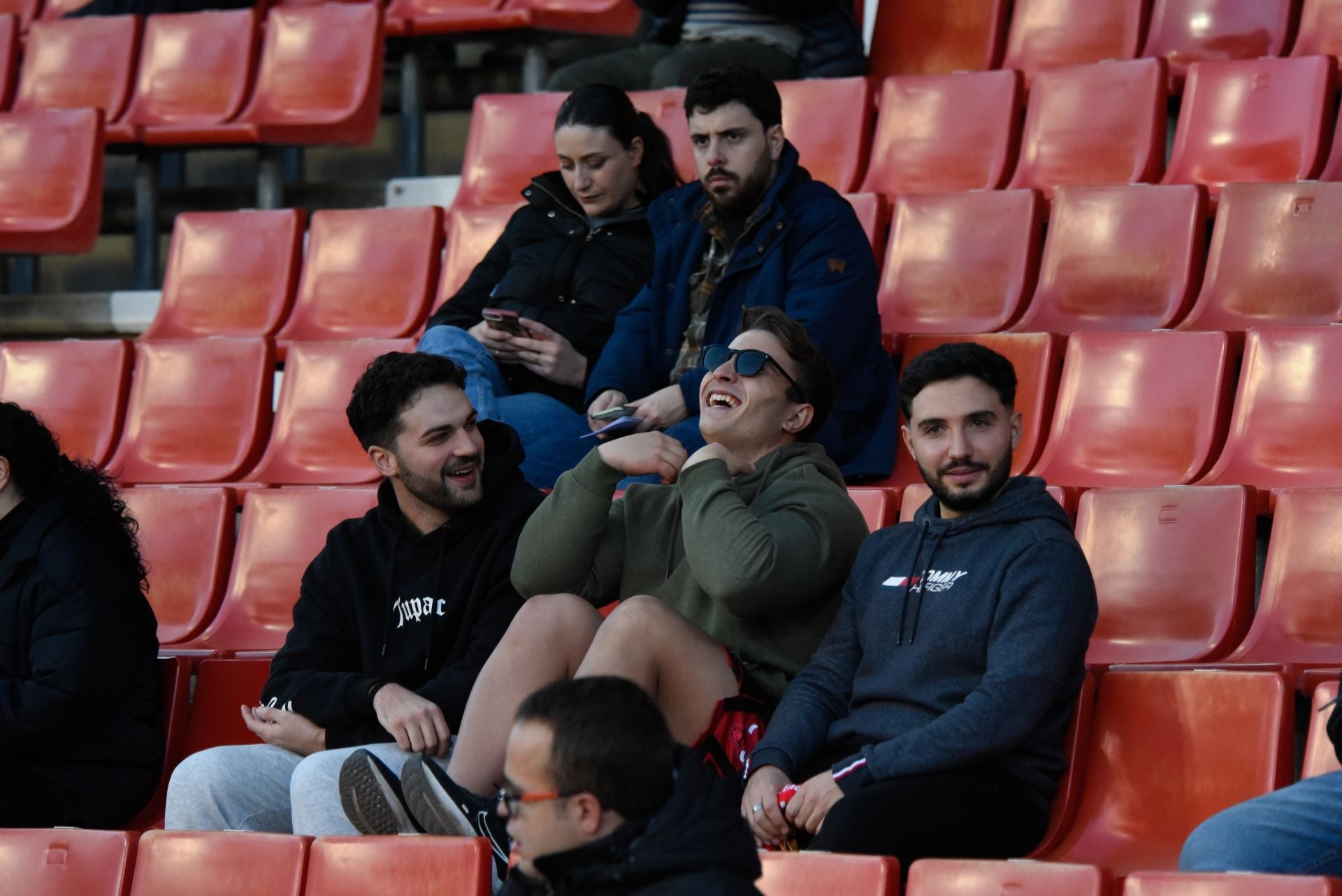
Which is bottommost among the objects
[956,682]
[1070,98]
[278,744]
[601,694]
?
[278,744]

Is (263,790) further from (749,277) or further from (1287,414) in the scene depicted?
(1287,414)

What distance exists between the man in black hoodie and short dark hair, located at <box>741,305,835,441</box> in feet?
1.36

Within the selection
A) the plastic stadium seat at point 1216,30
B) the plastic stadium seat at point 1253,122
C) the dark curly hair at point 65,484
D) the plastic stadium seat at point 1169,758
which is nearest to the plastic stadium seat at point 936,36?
the plastic stadium seat at point 1216,30

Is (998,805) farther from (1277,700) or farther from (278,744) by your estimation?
(278,744)

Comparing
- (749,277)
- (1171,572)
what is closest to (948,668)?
(1171,572)

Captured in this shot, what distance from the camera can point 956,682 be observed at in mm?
2398

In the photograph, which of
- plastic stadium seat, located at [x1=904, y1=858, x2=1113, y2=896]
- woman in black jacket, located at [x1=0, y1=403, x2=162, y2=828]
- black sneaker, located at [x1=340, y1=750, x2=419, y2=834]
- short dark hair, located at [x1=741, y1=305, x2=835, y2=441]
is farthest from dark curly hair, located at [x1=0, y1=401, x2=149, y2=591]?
plastic stadium seat, located at [x1=904, y1=858, x2=1113, y2=896]

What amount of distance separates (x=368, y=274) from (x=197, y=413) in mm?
487

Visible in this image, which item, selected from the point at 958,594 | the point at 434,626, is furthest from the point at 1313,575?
the point at 434,626

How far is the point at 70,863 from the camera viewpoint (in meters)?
2.31

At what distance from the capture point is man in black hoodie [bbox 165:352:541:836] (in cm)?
270

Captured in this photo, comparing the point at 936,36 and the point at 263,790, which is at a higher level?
the point at 936,36

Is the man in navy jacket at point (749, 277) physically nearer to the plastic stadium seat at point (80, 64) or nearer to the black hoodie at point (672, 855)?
the black hoodie at point (672, 855)

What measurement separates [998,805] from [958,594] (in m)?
0.25
